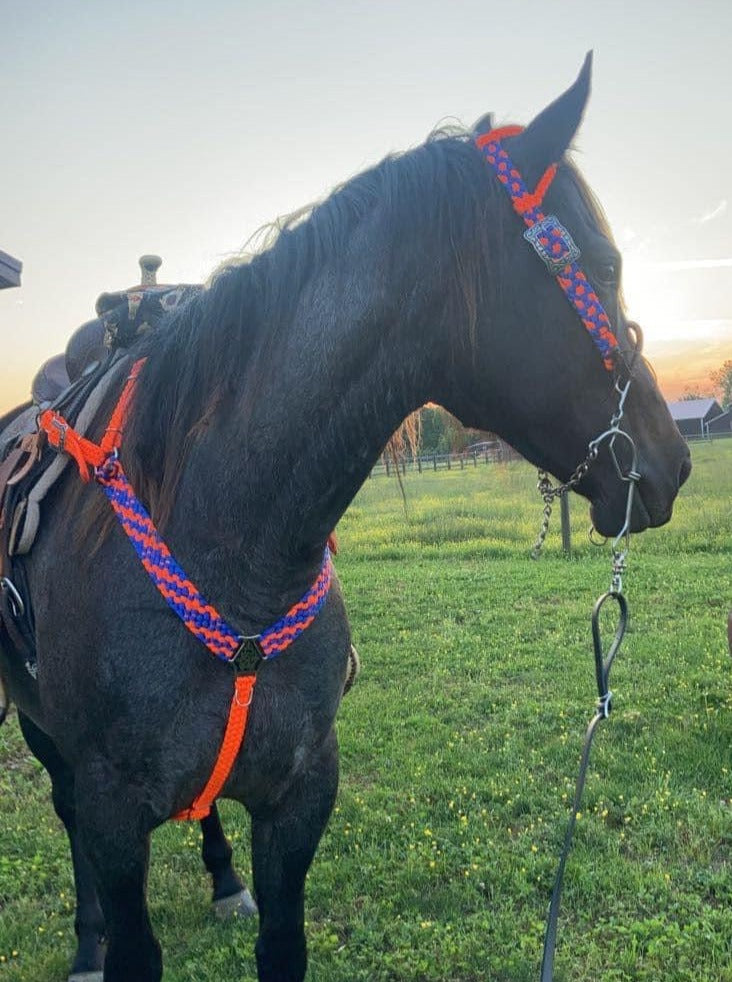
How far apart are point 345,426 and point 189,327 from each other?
55 centimetres

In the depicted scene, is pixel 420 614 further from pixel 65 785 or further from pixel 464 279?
pixel 464 279

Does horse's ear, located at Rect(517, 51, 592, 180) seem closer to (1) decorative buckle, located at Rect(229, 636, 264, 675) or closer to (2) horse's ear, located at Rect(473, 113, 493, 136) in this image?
(2) horse's ear, located at Rect(473, 113, 493, 136)

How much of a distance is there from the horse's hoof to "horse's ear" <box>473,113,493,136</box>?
342 cm

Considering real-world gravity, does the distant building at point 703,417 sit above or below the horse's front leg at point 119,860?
above


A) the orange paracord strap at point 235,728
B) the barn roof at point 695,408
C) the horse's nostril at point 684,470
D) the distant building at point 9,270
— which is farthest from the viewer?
the barn roof at point 695,408

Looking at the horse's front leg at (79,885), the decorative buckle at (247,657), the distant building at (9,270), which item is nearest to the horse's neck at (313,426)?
the decorative buckle at (247,657)

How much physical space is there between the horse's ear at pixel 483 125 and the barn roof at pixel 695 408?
75741mm

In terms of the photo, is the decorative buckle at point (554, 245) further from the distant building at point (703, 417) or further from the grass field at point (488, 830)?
the distant building at point (703, 417)

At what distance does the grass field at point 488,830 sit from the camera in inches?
130

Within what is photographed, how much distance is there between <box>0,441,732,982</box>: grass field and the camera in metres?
3.31

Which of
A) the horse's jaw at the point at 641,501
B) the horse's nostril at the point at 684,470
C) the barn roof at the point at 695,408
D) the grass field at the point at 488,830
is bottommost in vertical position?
the grass field at the point at 488,830

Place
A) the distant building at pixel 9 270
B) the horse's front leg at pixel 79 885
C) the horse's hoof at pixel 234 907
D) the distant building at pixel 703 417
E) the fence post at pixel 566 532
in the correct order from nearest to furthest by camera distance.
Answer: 1. the horse's front leg at pixel 79 885
2. the horse's hoof at pixel 234 907
3. the distant building at pixel 9 270
4. the fence post at pixel 566 532
5. the distant building at pixel 703 417

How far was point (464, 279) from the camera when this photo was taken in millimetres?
1802

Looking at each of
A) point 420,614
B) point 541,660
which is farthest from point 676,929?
point 420,614
